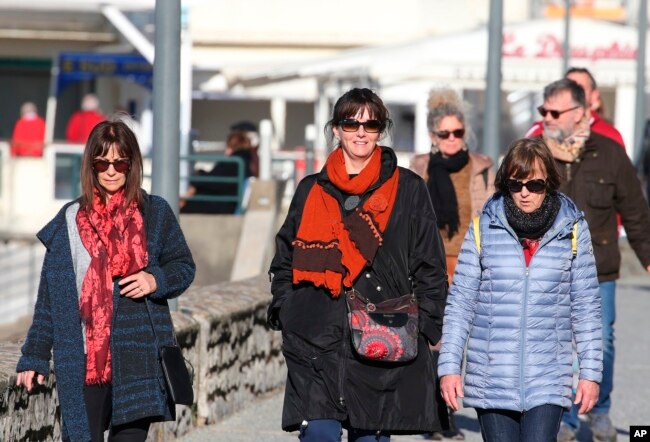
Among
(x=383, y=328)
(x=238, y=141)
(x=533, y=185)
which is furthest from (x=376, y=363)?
(x=238, y=141)

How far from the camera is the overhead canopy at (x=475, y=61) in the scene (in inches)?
1159

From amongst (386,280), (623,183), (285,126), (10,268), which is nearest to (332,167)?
(386,280)

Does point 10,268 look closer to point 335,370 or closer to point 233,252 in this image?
point 233,252

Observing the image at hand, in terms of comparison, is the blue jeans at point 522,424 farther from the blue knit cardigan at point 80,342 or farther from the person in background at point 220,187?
the person in background at point 220,187

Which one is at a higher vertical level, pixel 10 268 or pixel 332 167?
pixel 332 167

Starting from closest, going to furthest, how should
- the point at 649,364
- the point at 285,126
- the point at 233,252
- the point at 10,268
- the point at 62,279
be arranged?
the point at 62,279 → the point at 649,364 → the point at 233,252 → the point at 10,268 → the point at 285,126

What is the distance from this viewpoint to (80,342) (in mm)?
5602

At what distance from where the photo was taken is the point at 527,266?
5762mm

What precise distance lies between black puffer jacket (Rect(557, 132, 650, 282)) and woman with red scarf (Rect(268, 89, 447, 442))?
7.92 feet

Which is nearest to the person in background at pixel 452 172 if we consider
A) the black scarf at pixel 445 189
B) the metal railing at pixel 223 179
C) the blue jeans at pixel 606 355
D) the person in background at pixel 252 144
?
the black scarf at pixel 445 189

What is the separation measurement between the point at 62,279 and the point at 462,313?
1.33m

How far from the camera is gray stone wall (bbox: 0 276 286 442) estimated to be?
270 inches

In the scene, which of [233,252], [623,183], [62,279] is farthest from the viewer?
[233,252]

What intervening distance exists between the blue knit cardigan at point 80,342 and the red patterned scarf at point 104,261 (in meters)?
0.03
